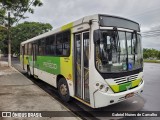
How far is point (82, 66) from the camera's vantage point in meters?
5.78

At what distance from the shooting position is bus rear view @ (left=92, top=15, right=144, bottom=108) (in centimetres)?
502

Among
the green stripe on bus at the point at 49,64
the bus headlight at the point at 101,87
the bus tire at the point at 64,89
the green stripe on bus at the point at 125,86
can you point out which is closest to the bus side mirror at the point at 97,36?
the bus headlight at the point at 101,87

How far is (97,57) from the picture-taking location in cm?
505

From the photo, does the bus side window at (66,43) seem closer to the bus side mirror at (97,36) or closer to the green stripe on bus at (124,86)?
the bus side mirror at (97,36)

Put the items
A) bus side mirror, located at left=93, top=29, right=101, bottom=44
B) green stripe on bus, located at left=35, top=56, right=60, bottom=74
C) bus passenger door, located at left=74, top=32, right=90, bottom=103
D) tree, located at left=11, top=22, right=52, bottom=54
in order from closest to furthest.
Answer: bus side mirror, located at left=93, top=29, right=101, bottom=44 < bus passenger door, located at left=74, top=32, right=90, bottom=103 < green stripe on bus, located at left=35, top=56, right=60, bottom=74 < tree, located at left=11, top=22, right=52, bottom=54

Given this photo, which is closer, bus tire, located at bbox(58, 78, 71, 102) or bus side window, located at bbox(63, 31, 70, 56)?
bus side window, located at bbox(63, 31, 70, 56)

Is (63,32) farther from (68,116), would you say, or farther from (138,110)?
(138,110)

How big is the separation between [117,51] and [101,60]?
639 millimetres

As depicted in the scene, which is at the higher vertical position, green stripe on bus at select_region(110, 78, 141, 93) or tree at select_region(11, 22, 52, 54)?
tree at select_region(11, 22, 52, 54)

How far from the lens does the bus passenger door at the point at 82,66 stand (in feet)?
18.4

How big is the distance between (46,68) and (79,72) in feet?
11.9

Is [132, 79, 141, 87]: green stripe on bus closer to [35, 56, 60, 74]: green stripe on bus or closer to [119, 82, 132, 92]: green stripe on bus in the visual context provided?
[119, 82, 132, 92]: green stripe on bus

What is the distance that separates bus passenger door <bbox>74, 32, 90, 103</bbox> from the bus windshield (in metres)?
0.62

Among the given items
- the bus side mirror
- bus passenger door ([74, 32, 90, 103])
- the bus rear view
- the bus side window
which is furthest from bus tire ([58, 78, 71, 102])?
the bus side mirror
